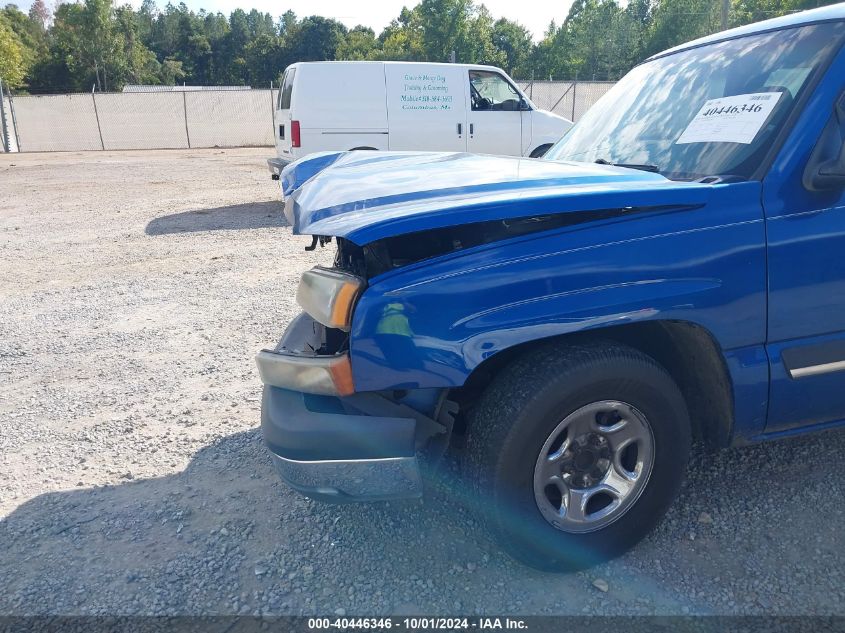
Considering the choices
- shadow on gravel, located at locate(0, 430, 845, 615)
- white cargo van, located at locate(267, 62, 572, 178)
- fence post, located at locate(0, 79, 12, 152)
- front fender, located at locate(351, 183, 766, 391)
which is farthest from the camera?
fence post, located at locate(0, 79, 12, 152)

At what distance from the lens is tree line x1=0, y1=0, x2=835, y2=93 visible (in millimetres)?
42781

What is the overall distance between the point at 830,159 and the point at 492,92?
9.50 m

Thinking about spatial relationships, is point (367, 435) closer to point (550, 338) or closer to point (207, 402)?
point (550, 338)

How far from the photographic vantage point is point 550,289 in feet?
6.64

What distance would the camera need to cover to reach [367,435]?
2066mm

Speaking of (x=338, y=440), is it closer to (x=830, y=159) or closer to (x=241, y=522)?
(x=241, y=522)

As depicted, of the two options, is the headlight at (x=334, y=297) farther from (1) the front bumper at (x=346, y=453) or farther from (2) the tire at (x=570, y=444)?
(2) the tire at (x=570, y=444)

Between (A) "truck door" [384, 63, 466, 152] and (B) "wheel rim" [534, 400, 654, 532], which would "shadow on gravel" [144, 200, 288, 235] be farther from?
(B) "wheel rim" [534, 400, 654, 532]

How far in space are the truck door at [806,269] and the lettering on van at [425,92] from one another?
8901 millimetres

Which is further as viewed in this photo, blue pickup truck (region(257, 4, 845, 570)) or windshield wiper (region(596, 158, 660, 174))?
windshield wiper (region(596, 158, 660, 174))

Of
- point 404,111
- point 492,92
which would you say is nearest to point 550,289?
point 404,111

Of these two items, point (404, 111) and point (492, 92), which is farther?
point (492, 92)

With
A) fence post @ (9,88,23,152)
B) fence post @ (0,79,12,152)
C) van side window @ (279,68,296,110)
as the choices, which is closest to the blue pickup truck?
van side window @ (279,68,296,110)

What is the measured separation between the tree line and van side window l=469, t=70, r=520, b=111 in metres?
20.1
